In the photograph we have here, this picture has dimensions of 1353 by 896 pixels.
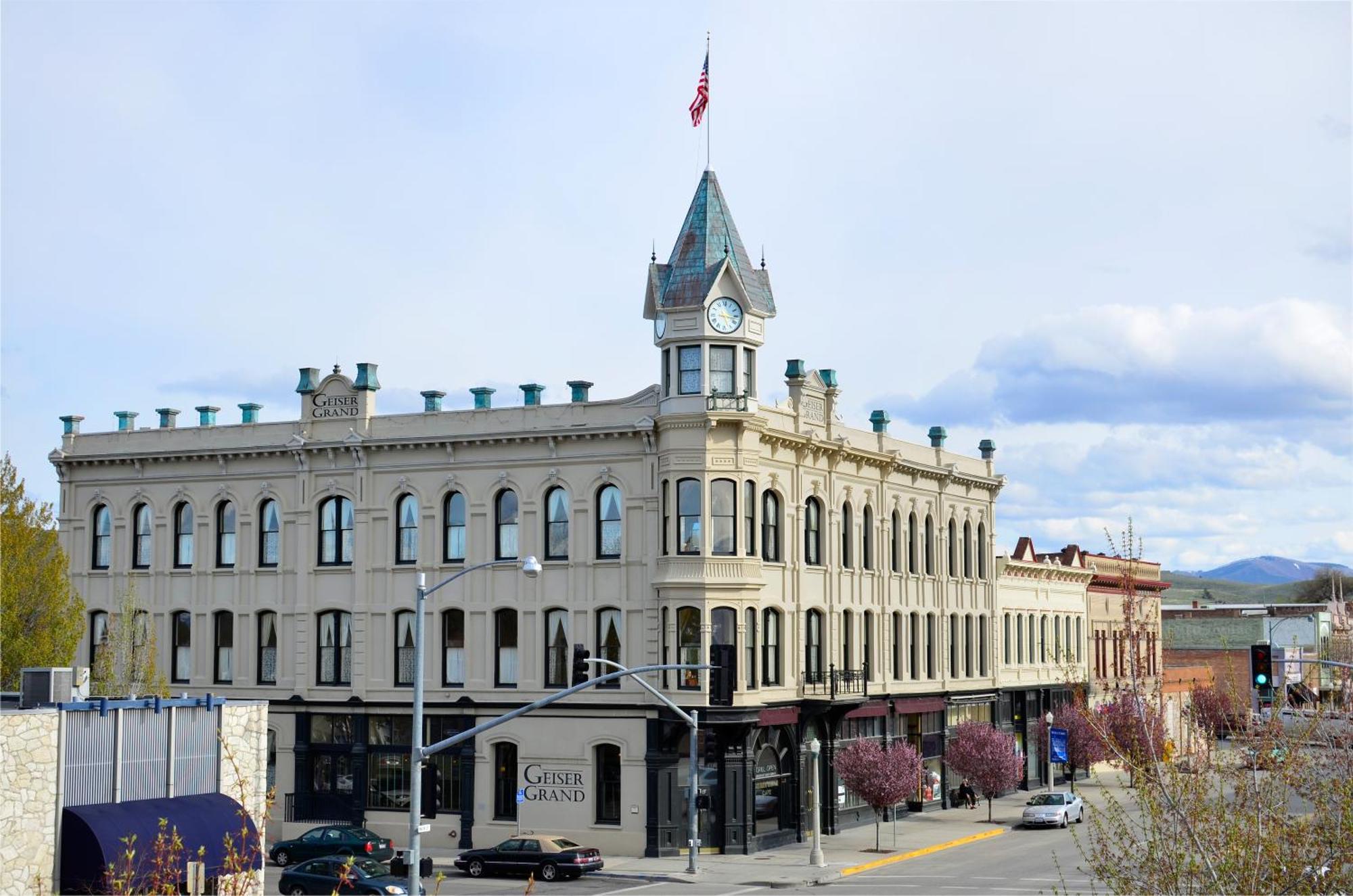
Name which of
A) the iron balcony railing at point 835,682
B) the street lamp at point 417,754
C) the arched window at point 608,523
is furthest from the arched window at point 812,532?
the street lamp at point 417,754

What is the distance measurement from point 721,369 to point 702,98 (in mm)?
9416

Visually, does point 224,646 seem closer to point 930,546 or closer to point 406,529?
point 406,529

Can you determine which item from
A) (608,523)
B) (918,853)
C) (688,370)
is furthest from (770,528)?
(918,853)

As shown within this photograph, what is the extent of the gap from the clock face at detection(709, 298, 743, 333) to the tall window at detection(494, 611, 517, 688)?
12.1m

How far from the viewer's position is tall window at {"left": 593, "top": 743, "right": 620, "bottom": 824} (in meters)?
52.1

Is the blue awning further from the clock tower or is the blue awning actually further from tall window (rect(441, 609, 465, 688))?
the clock tower

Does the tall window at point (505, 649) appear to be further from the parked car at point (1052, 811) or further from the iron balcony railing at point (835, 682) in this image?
the parked car at point (1052, 811)

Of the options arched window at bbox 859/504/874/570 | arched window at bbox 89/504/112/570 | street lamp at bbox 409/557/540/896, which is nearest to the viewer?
street lamp at bbox 409/557/540/896

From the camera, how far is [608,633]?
53.5 metres

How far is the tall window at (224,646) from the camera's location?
59.3m

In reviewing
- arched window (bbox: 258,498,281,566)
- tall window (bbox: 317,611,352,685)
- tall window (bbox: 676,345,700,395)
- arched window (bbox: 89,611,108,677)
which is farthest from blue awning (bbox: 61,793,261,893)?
arched window (bbox: 89,611,108,677)

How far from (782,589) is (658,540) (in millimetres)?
5769

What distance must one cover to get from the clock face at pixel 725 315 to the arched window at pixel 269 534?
1837 centimetres

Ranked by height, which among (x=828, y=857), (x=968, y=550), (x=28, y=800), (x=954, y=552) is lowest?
(x=828, y=857)
